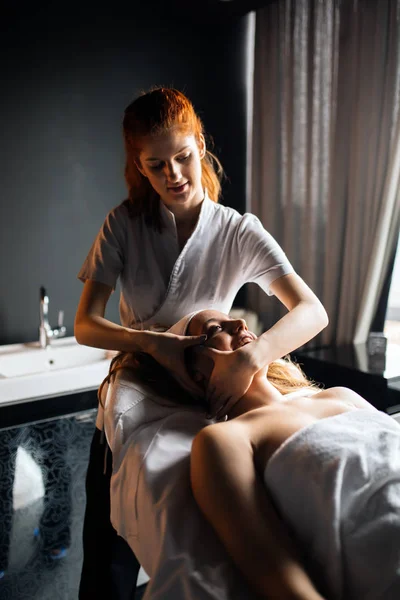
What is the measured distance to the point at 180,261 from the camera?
1563 mm

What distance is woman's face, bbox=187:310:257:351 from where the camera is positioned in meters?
1.45

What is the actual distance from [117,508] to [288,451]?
417 millimetres

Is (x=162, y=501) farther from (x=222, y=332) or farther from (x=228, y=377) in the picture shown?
(x=222, y=332)

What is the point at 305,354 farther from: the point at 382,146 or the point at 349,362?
the point at 382,146

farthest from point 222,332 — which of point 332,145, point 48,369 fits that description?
point 332,145

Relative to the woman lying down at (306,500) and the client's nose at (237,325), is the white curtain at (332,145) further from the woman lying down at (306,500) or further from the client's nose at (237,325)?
the woman lying down at (306,500)

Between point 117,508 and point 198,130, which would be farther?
point 198,130

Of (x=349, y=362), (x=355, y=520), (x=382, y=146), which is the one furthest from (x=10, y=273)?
(x=355, y=520)

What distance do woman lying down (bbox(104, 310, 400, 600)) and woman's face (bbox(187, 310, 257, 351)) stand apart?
228 mm

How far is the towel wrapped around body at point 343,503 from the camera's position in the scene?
0.96 meters

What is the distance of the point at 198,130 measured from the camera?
4.95ft

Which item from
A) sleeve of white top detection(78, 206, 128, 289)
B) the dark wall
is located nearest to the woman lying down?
sleeve of white top detection(78, 206, 128, 289)

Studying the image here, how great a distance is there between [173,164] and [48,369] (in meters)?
1.41

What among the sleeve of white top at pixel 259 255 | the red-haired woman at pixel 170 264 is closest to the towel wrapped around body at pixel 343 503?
the red-haired woman at pixel 170 264
